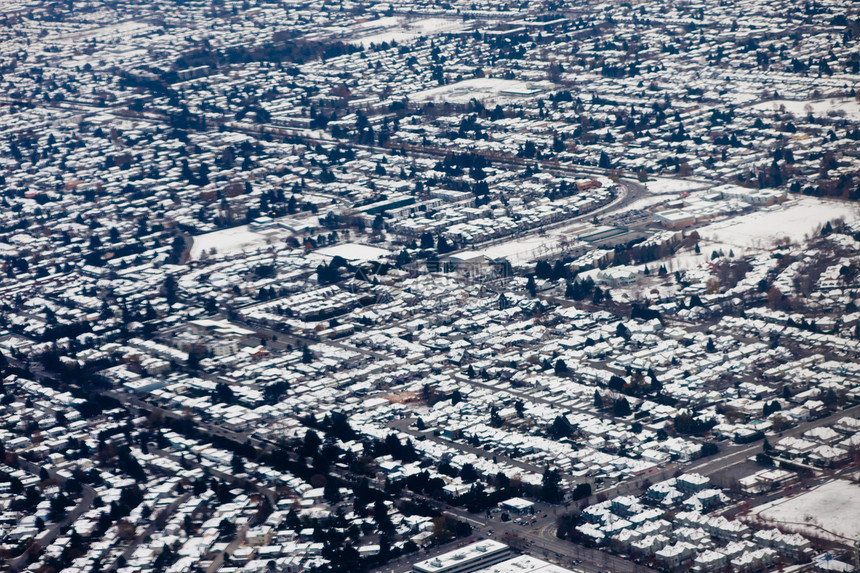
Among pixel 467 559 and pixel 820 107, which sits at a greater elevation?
pixel 820 107

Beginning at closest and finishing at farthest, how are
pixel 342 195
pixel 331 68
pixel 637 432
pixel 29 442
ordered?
pixel 637 432 → pixel 29 442 → pixel 342 195 → pixel 331 68

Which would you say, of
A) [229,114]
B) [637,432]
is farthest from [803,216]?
[229,114]

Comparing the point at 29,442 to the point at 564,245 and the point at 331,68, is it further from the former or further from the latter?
the point at 331,68

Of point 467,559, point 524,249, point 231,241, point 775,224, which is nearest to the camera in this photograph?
point 467,559

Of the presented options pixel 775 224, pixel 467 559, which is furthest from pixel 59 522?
pixel 775 224

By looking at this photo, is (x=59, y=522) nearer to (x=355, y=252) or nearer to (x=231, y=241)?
(x=355, y=252)

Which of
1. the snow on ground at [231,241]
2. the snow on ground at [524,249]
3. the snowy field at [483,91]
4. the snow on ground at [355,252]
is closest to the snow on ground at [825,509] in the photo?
the snow on ground at [524,249]
